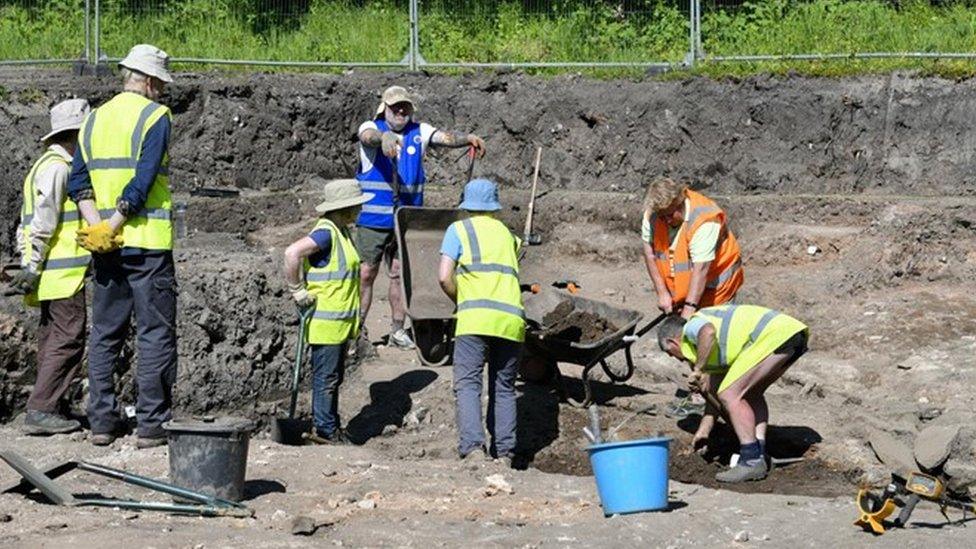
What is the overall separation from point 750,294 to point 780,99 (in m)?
3.58

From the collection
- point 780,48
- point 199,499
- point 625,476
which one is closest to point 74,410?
point 199,499

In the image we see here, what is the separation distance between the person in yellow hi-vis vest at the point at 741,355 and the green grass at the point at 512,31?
8173 mm

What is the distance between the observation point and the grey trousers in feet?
31.7

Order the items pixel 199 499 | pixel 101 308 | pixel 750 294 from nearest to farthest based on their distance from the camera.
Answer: pixel 199 499 → pixel 101 308 → pixel 750 294

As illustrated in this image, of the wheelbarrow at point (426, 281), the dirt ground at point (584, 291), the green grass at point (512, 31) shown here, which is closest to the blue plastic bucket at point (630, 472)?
the dirt ground at point (584, 291)

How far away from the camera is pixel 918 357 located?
12250mm

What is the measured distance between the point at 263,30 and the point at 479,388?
37.1 ft

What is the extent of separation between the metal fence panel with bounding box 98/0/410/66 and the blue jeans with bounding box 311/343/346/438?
29.9ft

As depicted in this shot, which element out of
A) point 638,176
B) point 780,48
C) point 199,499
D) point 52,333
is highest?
point 780,48

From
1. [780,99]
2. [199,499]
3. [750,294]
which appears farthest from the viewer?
[780,99]

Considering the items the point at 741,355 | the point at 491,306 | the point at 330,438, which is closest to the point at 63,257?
the point at 330,438

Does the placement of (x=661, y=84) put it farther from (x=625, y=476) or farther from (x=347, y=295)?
(x=625, y=476)

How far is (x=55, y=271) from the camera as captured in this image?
369 inches

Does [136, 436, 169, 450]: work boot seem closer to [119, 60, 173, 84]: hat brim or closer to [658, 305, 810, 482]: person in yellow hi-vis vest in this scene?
[119, 60, 173, 84]: hat brim
